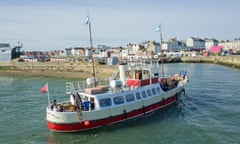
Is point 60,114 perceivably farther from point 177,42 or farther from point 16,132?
point 177,42

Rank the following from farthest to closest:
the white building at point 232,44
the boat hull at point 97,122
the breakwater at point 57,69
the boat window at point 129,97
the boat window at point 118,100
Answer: the white building at point 232,44
the breakwater at point 57,69
the boat window at point 129,97
the boat window at point 118,100
the boat hull at point 97,122

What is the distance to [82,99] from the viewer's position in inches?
826

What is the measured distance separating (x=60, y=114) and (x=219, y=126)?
42.5 ft

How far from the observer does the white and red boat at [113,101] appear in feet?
61.6

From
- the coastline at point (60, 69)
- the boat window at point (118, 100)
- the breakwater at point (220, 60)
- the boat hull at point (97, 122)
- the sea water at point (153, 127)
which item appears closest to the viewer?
the sea water at point (153, 127)

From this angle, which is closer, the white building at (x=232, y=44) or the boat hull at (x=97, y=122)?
the boat hull at (x=97, y=122)

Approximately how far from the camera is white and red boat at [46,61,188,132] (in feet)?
61.6

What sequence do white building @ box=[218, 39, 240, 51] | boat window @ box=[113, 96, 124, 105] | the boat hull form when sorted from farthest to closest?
white building @ box=[218, 39, 240, 51], boat window @ box=[113, 96, 124, 105], the boat hull

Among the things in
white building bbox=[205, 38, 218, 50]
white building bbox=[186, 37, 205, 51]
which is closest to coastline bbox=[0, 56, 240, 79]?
white building bbox=[186, 37, 205, 51]

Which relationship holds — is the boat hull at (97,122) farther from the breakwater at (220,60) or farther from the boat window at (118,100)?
the breakwater at (220,60)

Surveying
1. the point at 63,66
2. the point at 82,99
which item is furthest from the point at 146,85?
the point at 63,66

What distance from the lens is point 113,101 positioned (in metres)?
20.7

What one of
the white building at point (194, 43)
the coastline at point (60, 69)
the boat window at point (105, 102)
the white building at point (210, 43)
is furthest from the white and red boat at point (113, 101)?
the white building at point (210, 43)

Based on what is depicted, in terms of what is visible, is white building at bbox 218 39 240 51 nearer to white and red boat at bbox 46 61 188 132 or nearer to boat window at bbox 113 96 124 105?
white and red boat at bbox 46 61 188 132
